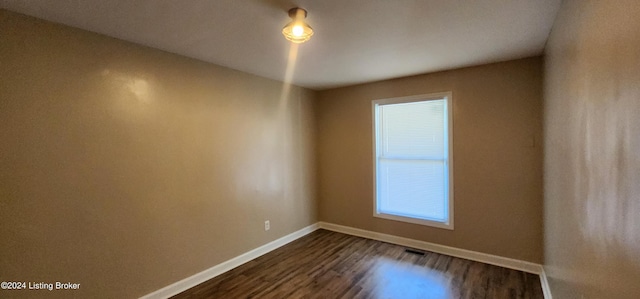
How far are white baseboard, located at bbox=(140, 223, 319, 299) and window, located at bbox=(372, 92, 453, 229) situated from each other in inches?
54.4

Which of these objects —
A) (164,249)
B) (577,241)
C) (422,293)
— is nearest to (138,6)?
(164,249)

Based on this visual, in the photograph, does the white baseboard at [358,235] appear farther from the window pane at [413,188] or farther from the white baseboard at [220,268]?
the window pane at [413,188]

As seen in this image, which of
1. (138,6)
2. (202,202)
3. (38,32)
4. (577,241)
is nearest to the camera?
(577,241)

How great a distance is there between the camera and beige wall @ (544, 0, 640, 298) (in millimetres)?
844

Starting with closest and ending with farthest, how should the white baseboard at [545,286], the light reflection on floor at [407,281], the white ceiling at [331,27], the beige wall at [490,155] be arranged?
the white ceiling at [331,27] → the white baseboard at [545,286] → the light reflection on floor at [407,281] → the beige wall at [490,155]

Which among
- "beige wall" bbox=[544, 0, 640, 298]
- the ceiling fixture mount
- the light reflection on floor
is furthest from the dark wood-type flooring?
the ceiling fixture mount

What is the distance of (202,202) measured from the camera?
2.89 metres

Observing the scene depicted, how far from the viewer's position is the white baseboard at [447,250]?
2.94 meters

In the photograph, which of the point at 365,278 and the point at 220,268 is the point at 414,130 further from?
the point at 220,268

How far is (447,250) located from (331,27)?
3.00 metres

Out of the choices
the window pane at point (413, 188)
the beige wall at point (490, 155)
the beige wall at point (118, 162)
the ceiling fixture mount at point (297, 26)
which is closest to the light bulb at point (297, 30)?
the ceiling fixture mount at point (297, 26)

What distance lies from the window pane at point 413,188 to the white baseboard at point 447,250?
1.15 feet

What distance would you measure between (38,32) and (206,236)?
217 centimetres

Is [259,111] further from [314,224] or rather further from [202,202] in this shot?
[314,224]
